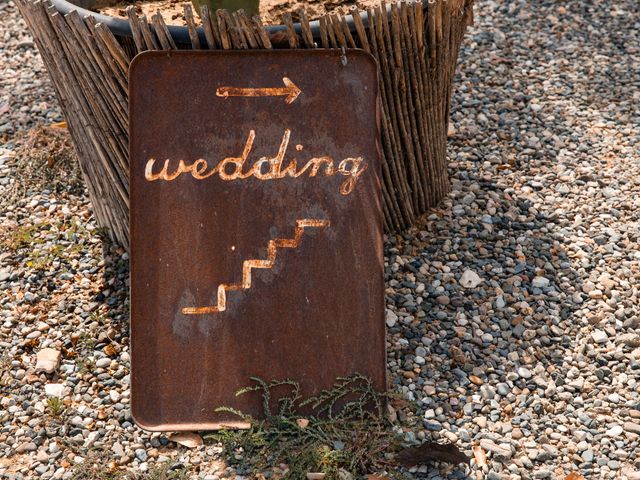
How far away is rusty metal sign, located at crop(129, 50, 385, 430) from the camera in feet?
8.71

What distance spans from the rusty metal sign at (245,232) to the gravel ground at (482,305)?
28cm

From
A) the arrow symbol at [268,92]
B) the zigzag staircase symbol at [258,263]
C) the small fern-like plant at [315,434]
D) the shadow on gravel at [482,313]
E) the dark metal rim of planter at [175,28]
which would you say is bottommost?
the shadow on gravel at [482,313]

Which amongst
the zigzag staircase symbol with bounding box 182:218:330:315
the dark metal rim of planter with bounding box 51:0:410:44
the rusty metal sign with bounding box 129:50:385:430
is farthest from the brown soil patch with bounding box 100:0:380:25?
the zigzag staircase symbol with bounding box 182:218:330:315

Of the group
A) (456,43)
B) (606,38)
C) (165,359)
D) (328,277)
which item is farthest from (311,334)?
(606,38)

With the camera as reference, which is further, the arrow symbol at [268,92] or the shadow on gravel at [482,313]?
the shadow on gravel at [482,313]

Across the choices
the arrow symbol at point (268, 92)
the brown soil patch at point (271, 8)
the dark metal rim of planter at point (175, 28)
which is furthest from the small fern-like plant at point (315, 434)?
the brown soil patch at point (271, 8)

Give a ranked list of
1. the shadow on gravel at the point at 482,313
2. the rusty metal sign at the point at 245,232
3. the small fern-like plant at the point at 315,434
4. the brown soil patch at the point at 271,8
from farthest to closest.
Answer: the brown soil patch at the point at 271,8, the shadow on gravel at the point at 482,313, the rusty metal sign at the point at 245,232, the small fern-like plant at the point at 315,434

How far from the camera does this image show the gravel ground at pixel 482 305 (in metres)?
2.69

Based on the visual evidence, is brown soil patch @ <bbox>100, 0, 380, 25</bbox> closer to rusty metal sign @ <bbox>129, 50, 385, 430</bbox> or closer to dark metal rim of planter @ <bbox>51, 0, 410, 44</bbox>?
dark metal rim of planter @ <bbox>51, 0, 410, 44</bbox>

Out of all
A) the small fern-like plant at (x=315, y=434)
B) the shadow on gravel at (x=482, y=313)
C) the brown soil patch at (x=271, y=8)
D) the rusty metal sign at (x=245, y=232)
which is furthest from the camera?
the brown soil patch at (x=271, y=8)

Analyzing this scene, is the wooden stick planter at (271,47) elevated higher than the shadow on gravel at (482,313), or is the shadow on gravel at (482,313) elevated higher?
the wooden stick planter at (271,47)

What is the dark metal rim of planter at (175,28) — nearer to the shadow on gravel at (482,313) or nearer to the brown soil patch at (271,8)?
the brown soil patch at (271,8)

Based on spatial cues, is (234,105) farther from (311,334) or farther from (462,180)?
(462,180)

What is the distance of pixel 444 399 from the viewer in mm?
2822
